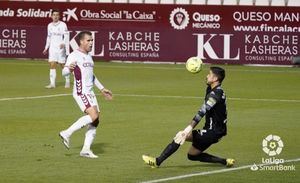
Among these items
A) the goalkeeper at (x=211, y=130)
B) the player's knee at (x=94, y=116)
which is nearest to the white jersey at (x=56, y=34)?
the player's knee at (x=94, y=116)

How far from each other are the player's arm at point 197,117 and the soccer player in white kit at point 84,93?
90.6 inches

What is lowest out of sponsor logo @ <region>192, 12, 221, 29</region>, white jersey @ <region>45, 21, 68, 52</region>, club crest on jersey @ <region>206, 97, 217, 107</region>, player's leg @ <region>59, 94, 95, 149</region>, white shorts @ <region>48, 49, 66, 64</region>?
player's leg @ <region>59, 94, 95, 149</region>

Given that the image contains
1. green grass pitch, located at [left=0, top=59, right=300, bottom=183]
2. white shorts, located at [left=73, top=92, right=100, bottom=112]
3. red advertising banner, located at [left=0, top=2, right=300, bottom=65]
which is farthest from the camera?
red advertising banner, located at [left=0, top=2, right=300, bottom=65]

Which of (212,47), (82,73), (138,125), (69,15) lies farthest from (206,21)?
(82,73)

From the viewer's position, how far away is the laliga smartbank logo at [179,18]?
43500 millimetres

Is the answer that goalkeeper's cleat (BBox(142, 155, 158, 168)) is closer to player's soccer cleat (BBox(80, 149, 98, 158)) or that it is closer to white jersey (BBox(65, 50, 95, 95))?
player's soccer cleat (BBox(80, 149, 98, 158))

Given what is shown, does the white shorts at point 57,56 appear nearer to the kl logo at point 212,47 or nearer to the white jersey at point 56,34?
the white jersey at point 56,34

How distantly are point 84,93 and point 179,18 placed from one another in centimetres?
2701

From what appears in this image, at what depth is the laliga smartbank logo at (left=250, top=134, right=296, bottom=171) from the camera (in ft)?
51.9

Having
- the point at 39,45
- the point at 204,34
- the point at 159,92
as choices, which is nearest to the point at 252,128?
the point at 159,92

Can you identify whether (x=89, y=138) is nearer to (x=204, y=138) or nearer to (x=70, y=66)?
(x=70, y=66)

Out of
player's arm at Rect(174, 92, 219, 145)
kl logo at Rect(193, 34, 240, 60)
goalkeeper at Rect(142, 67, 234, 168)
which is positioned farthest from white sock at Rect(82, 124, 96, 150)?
kl logo at Rect(193, 34, 240, 60)

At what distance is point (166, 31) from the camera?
141ft

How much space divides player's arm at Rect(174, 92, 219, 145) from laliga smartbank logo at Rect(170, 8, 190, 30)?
1110 inches
